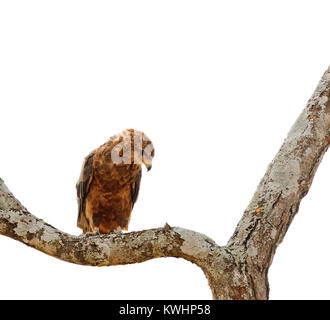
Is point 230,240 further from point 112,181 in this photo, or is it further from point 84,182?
point 84,182

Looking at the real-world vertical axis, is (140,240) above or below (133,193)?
below

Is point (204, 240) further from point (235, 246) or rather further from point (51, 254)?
point (51, 254)

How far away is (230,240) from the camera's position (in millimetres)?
4328

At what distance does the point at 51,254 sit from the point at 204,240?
126 cm

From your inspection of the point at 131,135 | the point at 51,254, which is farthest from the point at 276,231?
the point at 131,135

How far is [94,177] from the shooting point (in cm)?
695

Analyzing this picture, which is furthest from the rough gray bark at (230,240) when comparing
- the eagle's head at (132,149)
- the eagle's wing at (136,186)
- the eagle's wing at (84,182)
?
the eagle's wing at (136,186)

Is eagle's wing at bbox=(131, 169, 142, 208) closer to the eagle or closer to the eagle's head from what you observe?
the eagle

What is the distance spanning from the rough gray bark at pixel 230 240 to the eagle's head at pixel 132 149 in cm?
221

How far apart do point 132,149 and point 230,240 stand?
103 inches

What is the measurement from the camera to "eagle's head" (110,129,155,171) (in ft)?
21.4

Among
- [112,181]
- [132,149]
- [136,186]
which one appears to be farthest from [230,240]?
[136,186]

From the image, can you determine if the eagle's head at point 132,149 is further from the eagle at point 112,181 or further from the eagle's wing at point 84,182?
the eagle's wing at point 84,182

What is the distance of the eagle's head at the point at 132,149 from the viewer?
6.53 metres
